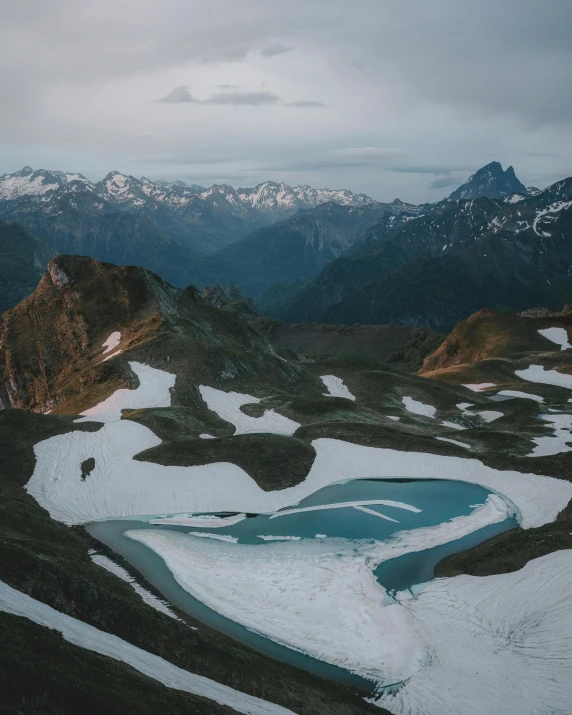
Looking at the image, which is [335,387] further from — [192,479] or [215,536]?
[215,536]

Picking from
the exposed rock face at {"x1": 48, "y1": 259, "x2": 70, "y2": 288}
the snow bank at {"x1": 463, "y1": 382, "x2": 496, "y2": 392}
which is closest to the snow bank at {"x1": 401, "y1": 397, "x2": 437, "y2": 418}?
the snow bank at {"x1": 463, "y1": 382, "x2": 496, "y2": 392}

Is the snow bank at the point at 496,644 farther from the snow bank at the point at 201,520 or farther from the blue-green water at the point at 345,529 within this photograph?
the snow bank at the point at 201,520

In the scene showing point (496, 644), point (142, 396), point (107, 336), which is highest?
point (107, 336)

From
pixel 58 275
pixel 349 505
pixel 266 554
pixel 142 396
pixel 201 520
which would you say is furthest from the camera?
pixel 58 275

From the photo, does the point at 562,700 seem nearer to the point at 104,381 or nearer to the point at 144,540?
the point at 144,540

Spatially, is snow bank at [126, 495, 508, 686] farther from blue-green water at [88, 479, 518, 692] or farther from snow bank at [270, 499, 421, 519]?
snow bank at [270, 499, 421, 519]

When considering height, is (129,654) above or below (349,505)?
above

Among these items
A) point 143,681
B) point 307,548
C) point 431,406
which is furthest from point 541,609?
point 431,406

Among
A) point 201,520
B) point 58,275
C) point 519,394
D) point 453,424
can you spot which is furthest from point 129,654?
point 58,275
